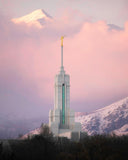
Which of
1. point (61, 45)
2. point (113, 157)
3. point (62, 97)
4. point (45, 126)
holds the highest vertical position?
point (61, 45)

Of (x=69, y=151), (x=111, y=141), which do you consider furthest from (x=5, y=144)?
(x=111, y=141)

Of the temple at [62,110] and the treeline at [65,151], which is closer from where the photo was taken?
the treeline at [65,151]

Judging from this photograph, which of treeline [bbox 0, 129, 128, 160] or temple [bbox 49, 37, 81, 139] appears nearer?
treeline [bbox 0, 129, 128, 160]

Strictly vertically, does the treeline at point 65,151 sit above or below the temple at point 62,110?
below

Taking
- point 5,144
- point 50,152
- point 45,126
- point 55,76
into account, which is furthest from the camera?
point 55,76

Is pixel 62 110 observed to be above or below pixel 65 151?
above

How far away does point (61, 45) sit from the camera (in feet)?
222

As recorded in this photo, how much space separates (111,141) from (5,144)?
41.2 feet

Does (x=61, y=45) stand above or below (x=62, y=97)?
above

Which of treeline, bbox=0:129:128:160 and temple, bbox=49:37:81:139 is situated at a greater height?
temple, bbox=49:37:81:139

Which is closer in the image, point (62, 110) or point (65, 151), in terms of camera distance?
point (65, 151)

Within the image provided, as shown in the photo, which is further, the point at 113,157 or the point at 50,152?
the point at 50,152

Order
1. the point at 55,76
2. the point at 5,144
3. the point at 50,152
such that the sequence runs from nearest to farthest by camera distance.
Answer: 1. the point at 50,152
2. the point at 5,144
3. the point at 55,76

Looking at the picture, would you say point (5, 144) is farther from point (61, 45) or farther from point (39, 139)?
point (61, 45)
